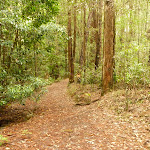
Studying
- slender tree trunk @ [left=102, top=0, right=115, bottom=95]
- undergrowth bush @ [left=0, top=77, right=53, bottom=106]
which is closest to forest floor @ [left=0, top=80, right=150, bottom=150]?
undergrowth bush @ [left=0, top=77, right=53, bottom=106]

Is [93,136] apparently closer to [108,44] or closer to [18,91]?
[18,91]

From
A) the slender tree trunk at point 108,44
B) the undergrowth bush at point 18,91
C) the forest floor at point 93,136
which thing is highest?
the slender tree trunk at point 108,44

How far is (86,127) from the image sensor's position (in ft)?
19.2

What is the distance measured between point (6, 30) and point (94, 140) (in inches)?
233

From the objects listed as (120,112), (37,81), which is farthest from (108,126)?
(37,81)

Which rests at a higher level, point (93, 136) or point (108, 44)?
point (108, 44)

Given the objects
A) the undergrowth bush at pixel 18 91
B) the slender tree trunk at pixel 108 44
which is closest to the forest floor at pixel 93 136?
the undergrowth bush at pixel 18 91

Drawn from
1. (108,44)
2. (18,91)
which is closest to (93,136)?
(18,91)

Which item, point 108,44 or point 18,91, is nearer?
point 18,91

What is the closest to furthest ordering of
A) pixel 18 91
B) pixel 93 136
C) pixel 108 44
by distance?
pixel 93 136
pixel 18 91
pixel 108 44

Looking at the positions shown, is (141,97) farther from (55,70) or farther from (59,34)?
(55,70)

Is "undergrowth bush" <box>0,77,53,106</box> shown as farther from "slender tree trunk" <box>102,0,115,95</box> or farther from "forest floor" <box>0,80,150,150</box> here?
"slender tree trunk" <box>102,0,115,95</box>

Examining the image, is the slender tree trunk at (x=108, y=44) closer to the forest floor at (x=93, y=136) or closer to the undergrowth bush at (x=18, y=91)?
the forest floor at (x=93, y=136)

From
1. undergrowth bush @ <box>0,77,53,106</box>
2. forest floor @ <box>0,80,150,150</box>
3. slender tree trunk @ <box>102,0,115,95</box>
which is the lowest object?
forest floor @ <box>0,80,150,150</box>
